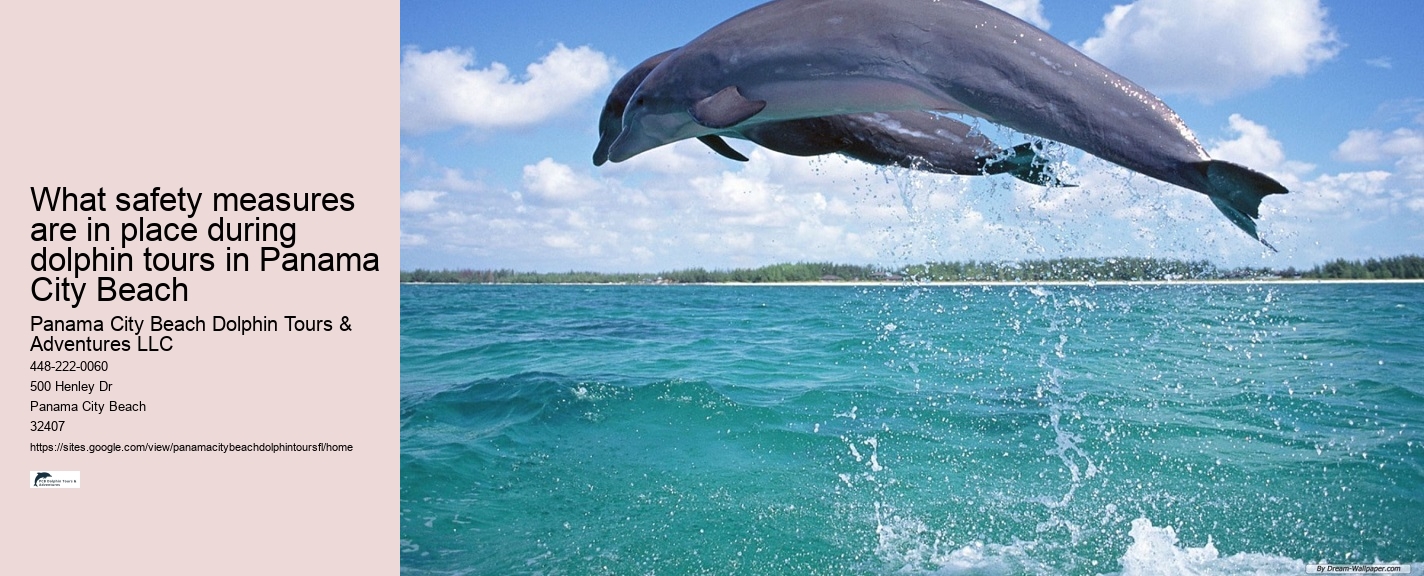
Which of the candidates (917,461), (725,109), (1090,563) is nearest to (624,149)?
(725,109)

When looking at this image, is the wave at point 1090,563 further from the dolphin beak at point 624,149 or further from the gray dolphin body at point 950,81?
the gray dolphin body at point 950,81

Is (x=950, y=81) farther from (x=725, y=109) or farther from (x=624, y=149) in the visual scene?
(x=624, y=149)

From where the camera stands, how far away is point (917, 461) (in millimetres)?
8773

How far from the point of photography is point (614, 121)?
16.1 ft

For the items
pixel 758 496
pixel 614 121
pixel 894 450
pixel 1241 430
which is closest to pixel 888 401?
pixel 894 450

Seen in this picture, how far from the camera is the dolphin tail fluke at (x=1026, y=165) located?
12.1 feet

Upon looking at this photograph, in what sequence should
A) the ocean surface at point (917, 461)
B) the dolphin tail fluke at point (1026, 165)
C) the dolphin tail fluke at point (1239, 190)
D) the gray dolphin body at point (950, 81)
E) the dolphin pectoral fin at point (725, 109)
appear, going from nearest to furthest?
1. the dolphin tail fluke at point (1239, 190)
2. the gray dolphin body at point (950, 81)
3. the dolphin pectoral fin at point (725, 109)
4. the dolphin tail fluke at point (1026, 165)
5. the ocean surface at point (917, 461)

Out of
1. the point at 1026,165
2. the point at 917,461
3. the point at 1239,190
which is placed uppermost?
the point at 1026,165
